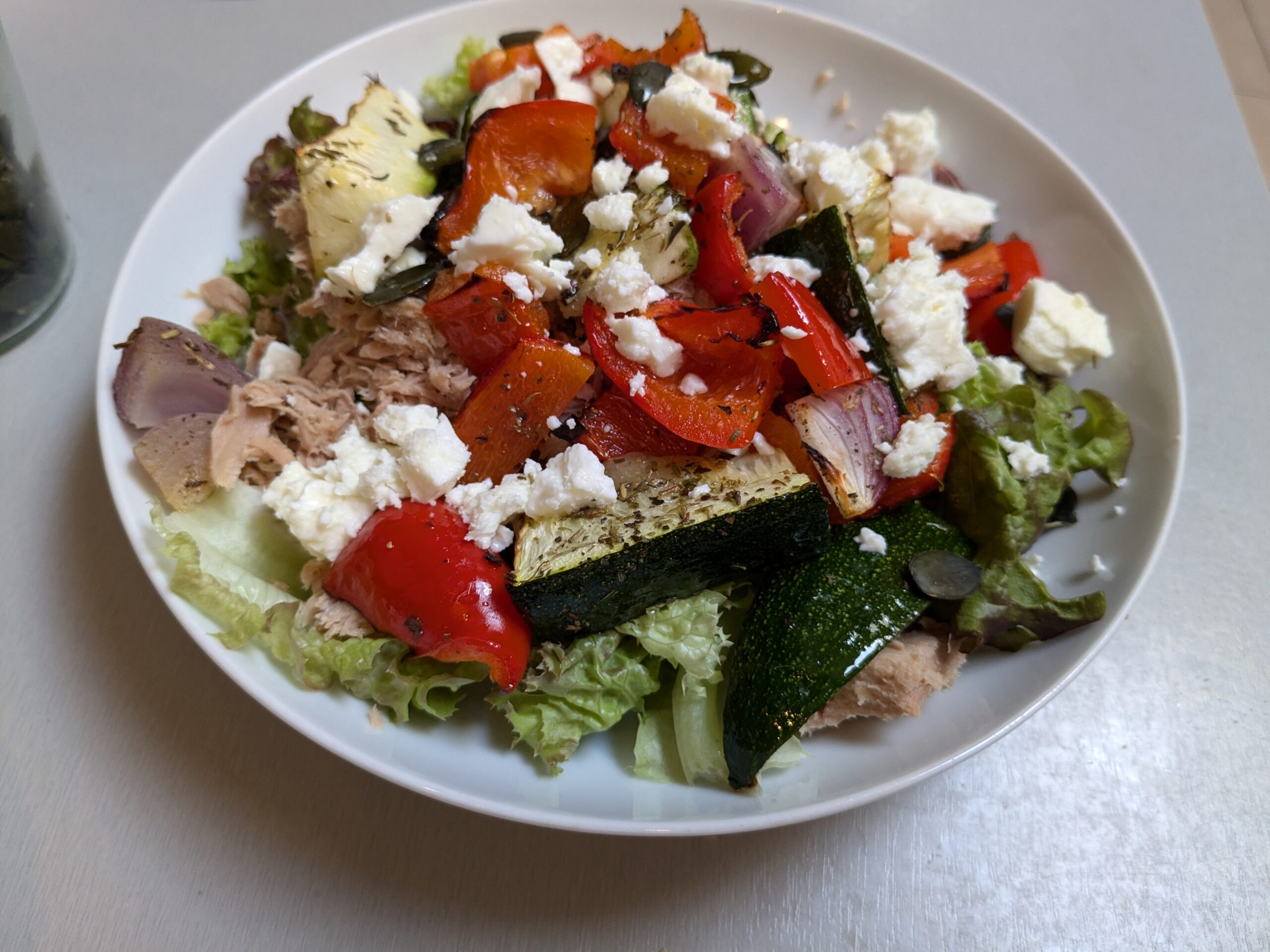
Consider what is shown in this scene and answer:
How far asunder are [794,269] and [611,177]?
473 mm

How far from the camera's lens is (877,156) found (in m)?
2.08

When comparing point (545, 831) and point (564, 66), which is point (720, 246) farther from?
point (545, 831)

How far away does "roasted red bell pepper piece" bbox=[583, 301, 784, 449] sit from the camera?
64.0 inches

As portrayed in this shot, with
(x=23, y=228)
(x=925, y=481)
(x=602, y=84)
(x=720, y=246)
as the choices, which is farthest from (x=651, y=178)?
(x=23, y=228)

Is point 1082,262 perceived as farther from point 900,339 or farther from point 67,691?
point 67,691

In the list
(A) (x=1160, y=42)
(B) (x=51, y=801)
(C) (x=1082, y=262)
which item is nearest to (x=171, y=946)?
(B) (x=51, y=801)

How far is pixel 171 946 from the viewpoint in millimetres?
1582

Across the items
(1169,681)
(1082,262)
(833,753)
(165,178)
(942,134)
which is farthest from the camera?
(165,178)

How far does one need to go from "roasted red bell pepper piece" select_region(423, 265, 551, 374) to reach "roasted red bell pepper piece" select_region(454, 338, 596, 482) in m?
0.04

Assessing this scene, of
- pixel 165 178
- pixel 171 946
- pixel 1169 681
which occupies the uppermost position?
pixel 165 178

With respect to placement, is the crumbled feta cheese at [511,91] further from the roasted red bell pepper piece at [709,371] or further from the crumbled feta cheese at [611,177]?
the roasted red bell pepper piece at [709,371]

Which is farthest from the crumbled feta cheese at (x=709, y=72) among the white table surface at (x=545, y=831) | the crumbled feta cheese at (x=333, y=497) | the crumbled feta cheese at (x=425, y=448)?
the white table surface at (x=545, y=831)

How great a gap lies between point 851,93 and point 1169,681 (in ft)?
Result: 5.98

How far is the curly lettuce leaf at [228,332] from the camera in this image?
1945mm
